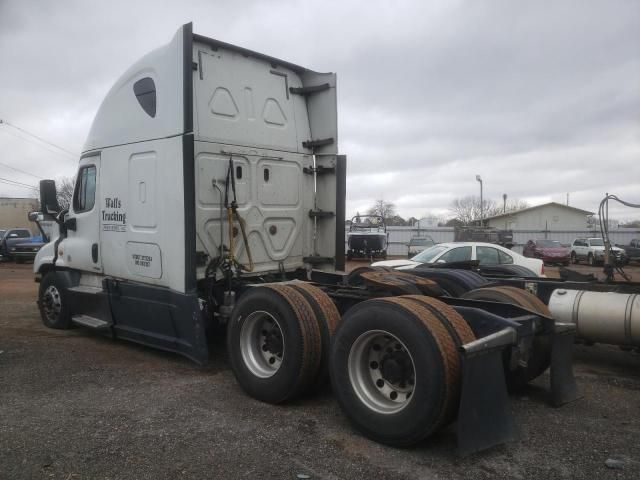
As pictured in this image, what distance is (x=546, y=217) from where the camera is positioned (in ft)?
204

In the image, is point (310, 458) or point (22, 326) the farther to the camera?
point (22, 326)

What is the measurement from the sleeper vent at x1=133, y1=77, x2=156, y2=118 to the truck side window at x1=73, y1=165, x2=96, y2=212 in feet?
4.54

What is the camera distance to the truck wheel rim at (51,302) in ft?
25.2

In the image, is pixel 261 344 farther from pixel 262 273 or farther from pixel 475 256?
pixel 475 256

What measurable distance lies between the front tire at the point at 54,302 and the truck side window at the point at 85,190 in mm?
1093

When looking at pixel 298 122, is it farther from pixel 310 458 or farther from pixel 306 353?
pixel 310 458

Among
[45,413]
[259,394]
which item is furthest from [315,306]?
[45,413]

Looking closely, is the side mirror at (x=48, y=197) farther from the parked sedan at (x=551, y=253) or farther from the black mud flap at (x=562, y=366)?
the parked sedan at (x=551, y=253)

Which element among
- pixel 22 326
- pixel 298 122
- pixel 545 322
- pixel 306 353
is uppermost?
pixel 298 122

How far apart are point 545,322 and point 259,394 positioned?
2492 mm

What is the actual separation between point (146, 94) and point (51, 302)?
3671 mm

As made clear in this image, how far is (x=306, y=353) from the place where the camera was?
4.39 meters

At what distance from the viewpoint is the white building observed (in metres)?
61.7

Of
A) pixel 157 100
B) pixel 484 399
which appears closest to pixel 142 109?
pixel 157 100
